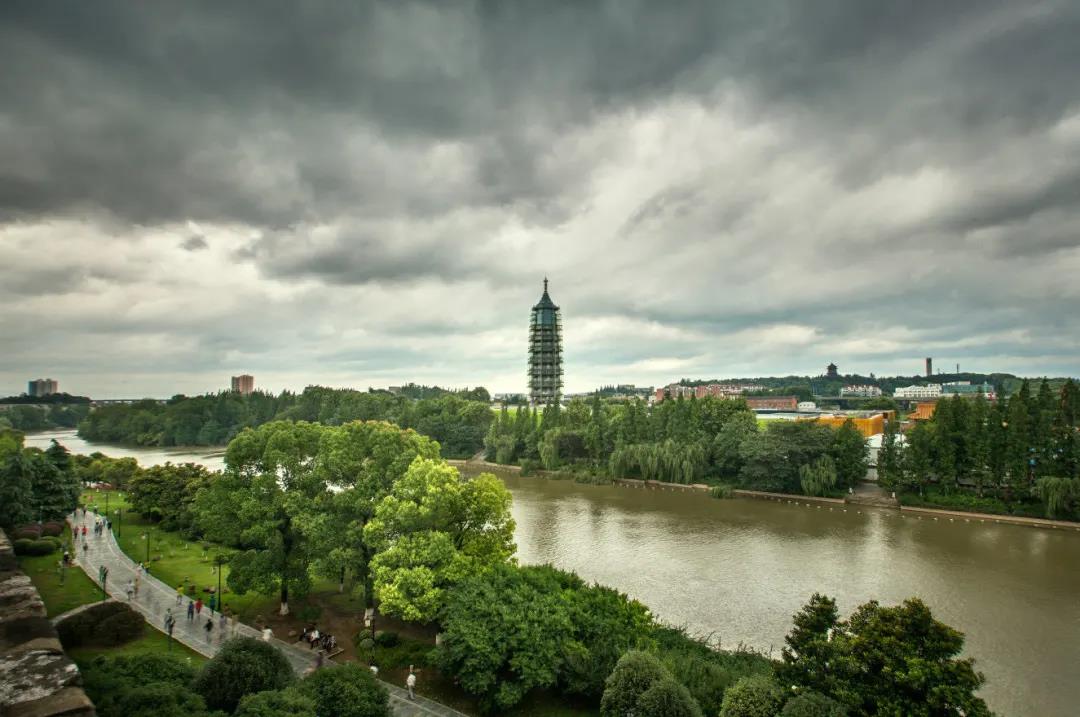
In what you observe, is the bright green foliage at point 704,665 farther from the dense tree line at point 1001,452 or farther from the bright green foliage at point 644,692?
the dense tree line at point 1001,452

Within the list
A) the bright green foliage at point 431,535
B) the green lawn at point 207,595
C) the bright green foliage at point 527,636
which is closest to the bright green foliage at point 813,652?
the bright green foliage at point 527,636

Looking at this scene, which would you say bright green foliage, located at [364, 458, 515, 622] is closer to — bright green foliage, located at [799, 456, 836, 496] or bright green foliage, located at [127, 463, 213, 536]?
bright green foliage, located at [127, 463, 213, 536]

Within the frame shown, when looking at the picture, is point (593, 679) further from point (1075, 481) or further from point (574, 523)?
point (1075, 481)

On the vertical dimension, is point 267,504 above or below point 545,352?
below

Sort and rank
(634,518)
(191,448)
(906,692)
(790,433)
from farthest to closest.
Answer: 1. (191,448)
2. (790,433)
3. (634,518)
4. (906,692)

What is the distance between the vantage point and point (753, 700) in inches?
424

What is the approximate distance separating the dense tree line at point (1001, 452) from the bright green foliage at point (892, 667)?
34937 mm

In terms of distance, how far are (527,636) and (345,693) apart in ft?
14.2

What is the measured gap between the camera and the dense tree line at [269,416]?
251 ft

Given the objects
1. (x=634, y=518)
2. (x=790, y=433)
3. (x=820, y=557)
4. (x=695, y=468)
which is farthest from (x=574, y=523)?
(x=790, y=433)

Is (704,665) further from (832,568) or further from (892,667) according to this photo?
(832,568)

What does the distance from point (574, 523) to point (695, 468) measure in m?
18.9

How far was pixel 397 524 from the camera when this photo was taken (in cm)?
1695

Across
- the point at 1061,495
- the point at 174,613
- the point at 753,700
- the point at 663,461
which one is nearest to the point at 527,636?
the point at 753,700
